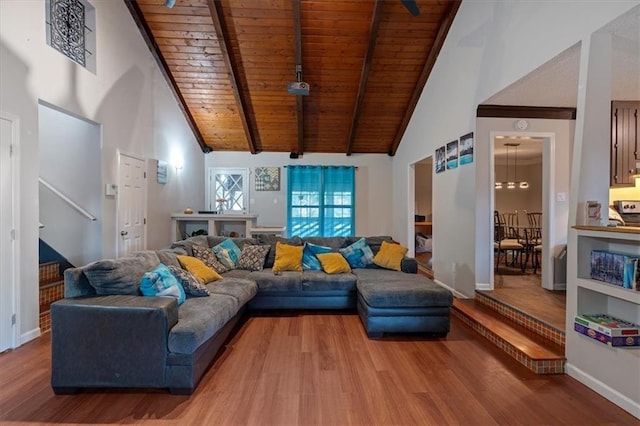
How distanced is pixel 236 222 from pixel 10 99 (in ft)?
14.1

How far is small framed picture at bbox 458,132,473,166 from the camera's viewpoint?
404cm

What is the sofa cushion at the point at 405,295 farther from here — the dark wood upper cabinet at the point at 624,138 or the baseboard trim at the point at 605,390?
the dark wood upper cabinet at the point at 624,138

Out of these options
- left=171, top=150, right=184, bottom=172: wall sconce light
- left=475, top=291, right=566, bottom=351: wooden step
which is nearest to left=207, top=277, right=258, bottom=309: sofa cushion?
left=475, top=291, right=566, bottom=351: wooden step

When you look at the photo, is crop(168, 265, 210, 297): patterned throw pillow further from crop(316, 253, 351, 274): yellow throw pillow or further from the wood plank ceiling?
the wood plank ceiling

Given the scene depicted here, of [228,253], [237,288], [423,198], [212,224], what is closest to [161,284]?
[237,288]

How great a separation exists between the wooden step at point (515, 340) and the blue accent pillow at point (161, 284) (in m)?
2.89

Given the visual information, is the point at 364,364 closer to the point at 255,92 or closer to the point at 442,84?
the point at 442,84

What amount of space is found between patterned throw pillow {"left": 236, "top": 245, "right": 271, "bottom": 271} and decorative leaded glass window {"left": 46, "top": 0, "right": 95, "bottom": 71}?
9.54ft

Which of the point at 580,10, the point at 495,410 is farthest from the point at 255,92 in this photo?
Answer: the point at 495,410

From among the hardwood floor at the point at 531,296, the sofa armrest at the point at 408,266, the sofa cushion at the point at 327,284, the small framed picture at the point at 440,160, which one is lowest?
the hardwood floor at the point at 531,296

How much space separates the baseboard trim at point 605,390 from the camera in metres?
2.05

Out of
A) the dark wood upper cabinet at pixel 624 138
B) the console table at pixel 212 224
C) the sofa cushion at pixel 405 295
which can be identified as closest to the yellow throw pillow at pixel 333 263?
the sofa cushion at pixel 405 295

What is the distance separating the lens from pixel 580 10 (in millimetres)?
2463

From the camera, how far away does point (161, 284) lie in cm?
260
